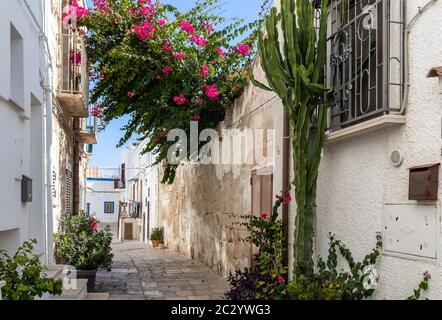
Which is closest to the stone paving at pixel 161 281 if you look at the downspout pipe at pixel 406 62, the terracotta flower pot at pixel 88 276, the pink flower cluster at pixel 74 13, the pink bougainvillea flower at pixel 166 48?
the terracotta flower pot at pixel 88 276

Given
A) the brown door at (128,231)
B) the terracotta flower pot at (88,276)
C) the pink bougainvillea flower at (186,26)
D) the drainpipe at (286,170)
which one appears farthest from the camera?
the brown door at (128,231)

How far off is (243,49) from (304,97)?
17.3 ft

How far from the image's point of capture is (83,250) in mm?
8070

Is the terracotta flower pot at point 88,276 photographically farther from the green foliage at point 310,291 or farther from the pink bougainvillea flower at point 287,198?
the green foliage at point 310,291

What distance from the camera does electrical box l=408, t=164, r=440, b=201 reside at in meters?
3.28

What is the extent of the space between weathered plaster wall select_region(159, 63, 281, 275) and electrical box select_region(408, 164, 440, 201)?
3222 mm

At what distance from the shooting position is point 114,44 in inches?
383

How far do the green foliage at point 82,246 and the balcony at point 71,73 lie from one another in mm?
2117

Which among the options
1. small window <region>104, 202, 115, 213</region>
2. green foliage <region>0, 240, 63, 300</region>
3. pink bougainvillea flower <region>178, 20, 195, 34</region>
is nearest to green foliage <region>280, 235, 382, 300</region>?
green foliage <region>0, 240, 63, 300</region>

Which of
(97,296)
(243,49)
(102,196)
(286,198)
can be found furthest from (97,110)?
Result: (102,196)

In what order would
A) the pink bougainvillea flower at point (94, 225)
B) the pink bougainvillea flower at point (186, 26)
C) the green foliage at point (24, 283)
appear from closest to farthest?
1. the green foliage at point (24, 283)
2. the pink bougainvillea flower at point (94, 225)
3. the pink bougainvillea flower at point (186, 26)

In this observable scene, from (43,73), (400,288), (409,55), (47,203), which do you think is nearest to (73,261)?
(47,203)

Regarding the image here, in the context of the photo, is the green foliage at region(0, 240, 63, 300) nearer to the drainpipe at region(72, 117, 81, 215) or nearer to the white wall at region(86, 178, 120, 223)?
the drainpipe at region(72, 117, 81, 215)

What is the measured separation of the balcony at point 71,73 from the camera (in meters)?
8.34
